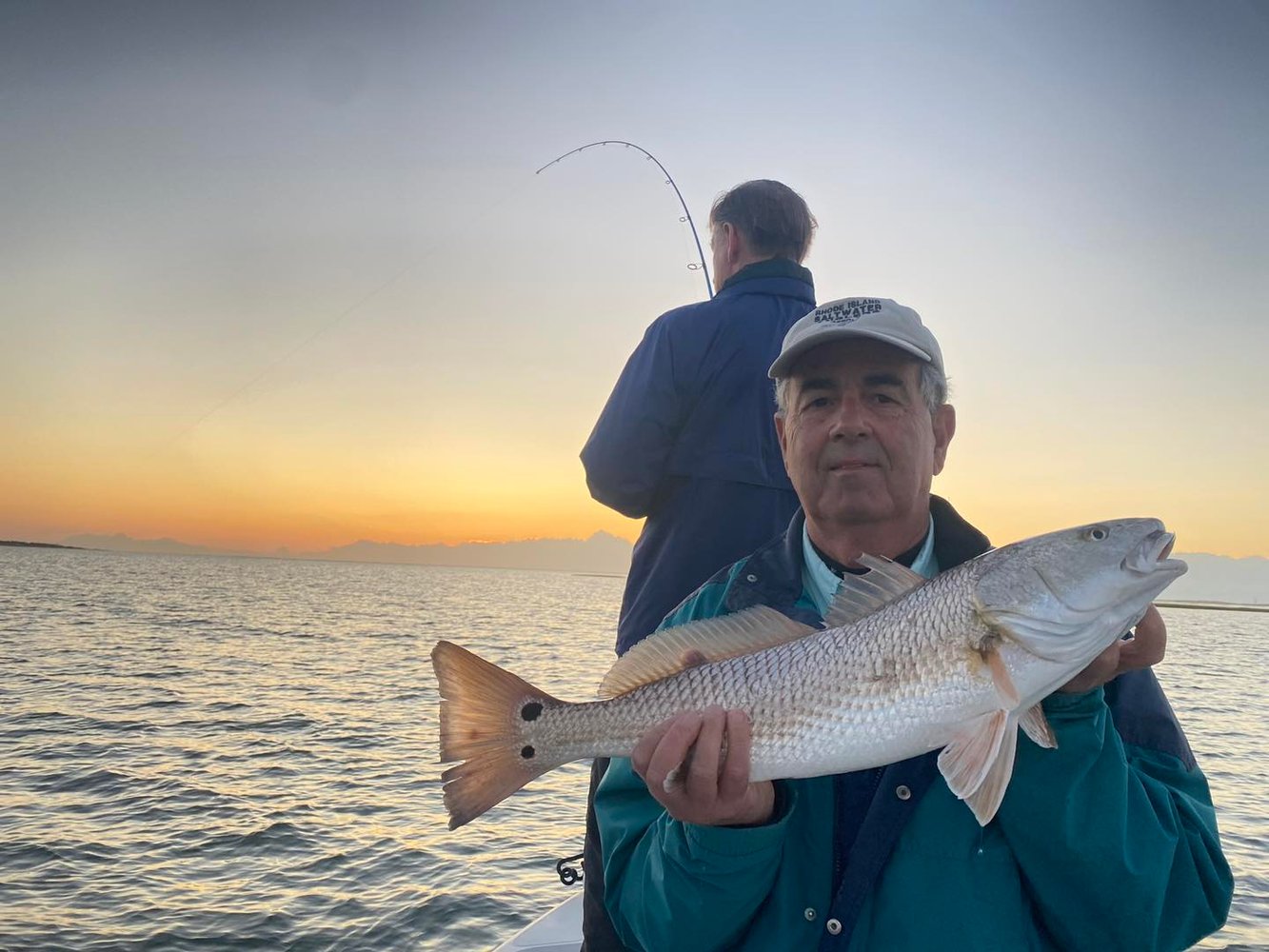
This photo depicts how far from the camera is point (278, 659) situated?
24.3 m

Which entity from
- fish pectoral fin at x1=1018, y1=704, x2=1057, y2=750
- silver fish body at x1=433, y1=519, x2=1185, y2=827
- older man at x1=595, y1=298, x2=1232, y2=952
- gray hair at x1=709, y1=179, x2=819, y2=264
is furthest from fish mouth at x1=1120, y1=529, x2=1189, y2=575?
gray hair at x1=709, y1=179, x2=819, y2=264

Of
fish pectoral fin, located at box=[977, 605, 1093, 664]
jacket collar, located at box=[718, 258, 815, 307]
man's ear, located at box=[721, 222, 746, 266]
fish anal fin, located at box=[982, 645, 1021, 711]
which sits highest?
man's ear, located at box=[721, 222, 746, 266]

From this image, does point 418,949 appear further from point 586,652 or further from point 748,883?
point 586,652

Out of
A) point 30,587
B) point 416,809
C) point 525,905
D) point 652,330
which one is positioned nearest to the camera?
point 652,330

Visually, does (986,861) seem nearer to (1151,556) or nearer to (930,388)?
(1151,556)

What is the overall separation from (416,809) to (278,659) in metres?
15.4

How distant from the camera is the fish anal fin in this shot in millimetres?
2430

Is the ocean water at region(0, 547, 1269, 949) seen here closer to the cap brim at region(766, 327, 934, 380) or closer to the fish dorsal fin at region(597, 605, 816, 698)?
the fish dorsal fin at region(597, 605, 816, 698)

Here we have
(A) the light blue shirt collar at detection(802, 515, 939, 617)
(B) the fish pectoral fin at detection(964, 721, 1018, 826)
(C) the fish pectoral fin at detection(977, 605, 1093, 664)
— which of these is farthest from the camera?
(A) the light blue shirt collar at detection(802, 515, 939, 617)

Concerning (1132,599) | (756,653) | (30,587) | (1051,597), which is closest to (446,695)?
(756,653)

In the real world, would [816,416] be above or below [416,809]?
above

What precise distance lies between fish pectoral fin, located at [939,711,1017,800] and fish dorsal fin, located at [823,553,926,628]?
46 cm

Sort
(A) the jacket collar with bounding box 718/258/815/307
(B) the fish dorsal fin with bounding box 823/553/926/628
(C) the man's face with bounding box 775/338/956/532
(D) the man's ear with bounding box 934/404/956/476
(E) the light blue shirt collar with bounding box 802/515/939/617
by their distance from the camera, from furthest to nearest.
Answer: (A) the jacket collar with bounding box 718/258/815/307
(D) the man's ear with bounding box 934/404/956/476
(E) the light blue shirt collar with bounding box 802/515/939/617
(C) the man's face with bounding box 775/338/956/532
(B) the fish dorsal fin with bounding box 823/553/926/628

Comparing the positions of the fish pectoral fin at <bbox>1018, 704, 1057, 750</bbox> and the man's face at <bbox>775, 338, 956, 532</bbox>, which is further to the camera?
the man's face at <bbox>775, 338, 956, 532</bbox>
